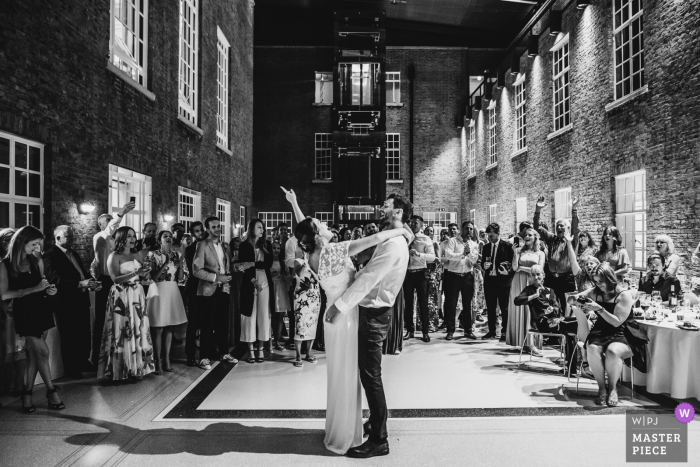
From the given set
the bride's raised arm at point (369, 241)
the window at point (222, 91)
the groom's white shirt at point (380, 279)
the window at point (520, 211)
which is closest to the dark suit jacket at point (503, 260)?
the groom's white shirt at point (380, 279)

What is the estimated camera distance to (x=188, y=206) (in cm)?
1061

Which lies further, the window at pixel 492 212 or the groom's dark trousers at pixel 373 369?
the window at pixel 492 212

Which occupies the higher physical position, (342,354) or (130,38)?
(130,38)

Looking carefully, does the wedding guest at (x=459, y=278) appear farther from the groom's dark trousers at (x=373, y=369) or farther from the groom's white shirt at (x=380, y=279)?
the groom's dark trousers at (x=373, y=369)

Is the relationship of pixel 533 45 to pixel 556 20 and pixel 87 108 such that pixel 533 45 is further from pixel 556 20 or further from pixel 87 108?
pixel 87 108

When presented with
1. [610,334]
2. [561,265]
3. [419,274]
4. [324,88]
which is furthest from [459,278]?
[324,88]

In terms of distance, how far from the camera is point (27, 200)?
17.5ft

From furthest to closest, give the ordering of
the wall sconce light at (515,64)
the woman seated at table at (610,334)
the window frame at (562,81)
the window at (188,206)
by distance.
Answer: the wall sconce light at (515,64) < the window frame at (562,81) < the window at (188,206) < the woman seated at table at (610,334)

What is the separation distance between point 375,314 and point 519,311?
13.5 feet

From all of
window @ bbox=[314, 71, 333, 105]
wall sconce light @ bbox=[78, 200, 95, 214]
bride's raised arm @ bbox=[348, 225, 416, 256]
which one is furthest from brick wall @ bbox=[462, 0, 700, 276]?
wall sconce light @ bbox=[78, 200, 95, 214]

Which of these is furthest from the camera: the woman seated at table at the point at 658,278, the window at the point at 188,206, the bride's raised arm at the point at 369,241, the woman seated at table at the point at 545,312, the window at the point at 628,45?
the window at the point at 188,206

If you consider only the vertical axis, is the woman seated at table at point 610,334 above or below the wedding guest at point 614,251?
below

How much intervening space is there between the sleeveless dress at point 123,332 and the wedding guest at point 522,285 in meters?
4.88

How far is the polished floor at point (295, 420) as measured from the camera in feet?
11.5
